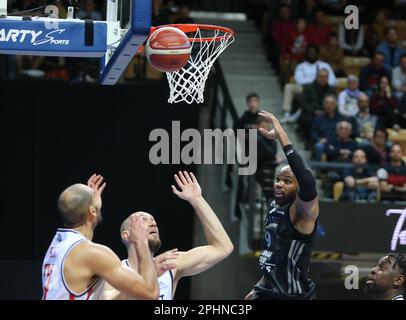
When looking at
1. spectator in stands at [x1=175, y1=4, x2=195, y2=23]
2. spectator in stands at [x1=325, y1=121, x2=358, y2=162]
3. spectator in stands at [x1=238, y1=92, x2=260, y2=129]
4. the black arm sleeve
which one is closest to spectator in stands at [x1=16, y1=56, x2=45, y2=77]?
spectator in stands at [x1=175, y1=4, x2=195, y2=23]

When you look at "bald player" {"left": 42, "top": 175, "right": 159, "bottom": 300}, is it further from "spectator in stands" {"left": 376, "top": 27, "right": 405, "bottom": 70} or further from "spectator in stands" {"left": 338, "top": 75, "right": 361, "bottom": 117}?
"spectator in stands" {"left": 376, "top": 27, "right": 405, "bottom": 70}

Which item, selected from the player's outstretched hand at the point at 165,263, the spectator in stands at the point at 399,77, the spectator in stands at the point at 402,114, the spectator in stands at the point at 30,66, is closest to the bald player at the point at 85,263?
the player's outstretched hand at the point at 165,263

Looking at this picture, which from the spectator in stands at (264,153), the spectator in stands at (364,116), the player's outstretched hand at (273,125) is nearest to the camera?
the player's outstretched hand at (273,125)

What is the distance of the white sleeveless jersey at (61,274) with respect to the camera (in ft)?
19.4

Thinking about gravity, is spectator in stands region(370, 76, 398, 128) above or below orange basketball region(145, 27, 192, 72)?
below

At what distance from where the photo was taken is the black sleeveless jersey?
24.2 ft

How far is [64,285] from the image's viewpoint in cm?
593

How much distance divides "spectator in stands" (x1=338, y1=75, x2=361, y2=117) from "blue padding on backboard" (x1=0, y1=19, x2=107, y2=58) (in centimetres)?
694

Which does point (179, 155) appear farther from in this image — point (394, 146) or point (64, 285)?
point (64, 285)

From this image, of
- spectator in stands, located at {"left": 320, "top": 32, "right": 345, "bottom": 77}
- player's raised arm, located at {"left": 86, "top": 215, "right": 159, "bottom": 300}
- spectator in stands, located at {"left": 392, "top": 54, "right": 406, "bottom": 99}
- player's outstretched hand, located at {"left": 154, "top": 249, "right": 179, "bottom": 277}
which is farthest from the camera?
spectator in stands, located at {"left": 320, "top": 32, "right": 345, "bottom": 77}

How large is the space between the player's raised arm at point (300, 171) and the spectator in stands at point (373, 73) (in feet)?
25.9

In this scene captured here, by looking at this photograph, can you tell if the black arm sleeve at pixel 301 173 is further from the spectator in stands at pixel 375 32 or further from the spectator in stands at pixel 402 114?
the spectator in stands at pixel 375 32
